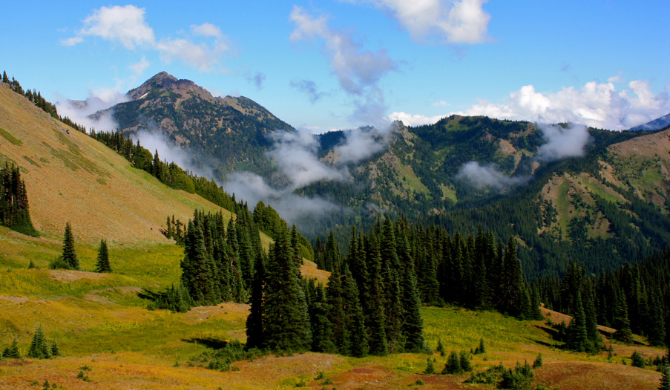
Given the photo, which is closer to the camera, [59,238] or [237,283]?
[59,238]

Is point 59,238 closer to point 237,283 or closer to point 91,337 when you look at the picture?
point 237,283

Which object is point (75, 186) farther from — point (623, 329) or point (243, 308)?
point (623, 329)

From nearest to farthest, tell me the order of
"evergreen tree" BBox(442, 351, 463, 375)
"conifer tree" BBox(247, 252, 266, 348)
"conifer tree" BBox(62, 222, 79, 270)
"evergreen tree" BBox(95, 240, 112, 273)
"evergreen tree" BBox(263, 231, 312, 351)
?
"evergreen tree" BBox(442, 351, 463, 375)
"evergreen tree" BBox(263, 231, 312, 351)
"conifer tree" BBox(247, 252, 266, 348)
"conifer tree" BBox(62, 222, 79, 270)
"evergreen tree" BBox(95, 240, 112, 273)

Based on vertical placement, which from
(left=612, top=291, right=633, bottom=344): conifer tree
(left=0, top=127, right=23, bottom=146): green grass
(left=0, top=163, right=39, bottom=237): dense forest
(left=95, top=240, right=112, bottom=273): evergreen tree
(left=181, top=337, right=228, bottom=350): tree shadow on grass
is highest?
(left=0, top=127, right=23, bottom=146): green grass

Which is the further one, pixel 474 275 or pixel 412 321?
pixel 474 275

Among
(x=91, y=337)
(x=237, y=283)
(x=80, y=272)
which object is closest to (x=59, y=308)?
(x=91, y=337)

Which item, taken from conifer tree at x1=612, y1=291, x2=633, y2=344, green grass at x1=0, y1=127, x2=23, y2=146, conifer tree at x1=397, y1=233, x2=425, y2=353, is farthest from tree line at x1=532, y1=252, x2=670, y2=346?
green grass at x1=0, y1=127, x2=23, y2=146

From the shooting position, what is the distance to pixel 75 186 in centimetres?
9869

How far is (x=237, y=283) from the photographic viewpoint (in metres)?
86.5

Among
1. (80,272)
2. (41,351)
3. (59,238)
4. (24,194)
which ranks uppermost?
(24,194)

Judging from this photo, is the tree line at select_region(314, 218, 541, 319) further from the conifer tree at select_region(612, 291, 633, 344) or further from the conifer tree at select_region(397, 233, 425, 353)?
the conifer tree at select_region(397, 233, 425, 353)

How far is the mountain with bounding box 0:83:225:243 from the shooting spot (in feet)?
279

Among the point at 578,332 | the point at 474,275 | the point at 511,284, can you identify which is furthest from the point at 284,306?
the point at 511,284

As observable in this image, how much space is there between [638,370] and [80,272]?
7086 cm
